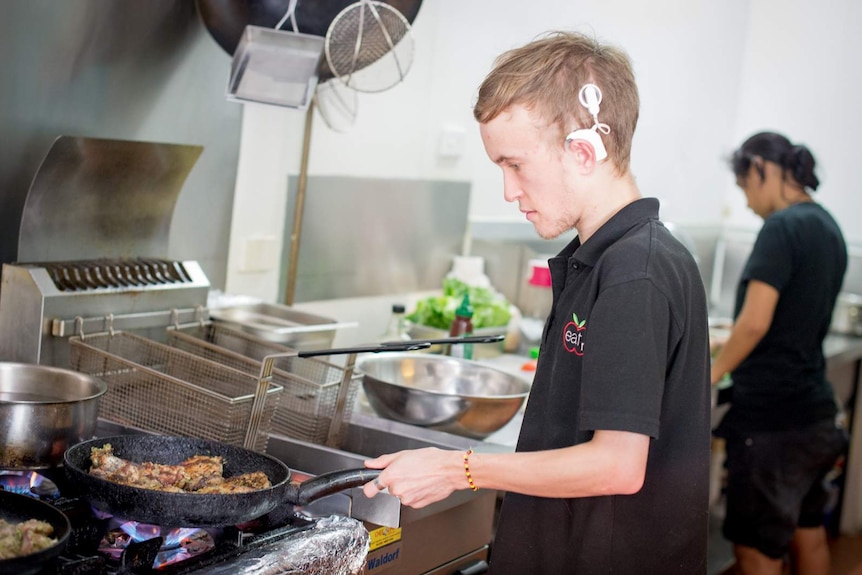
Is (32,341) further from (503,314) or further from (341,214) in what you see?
(503,314)

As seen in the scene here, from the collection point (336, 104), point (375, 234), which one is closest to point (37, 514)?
point (336, 104)

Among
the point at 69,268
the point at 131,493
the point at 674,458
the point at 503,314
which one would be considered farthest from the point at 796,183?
the point at 131,493

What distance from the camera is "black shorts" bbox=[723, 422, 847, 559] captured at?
3104 millimetres

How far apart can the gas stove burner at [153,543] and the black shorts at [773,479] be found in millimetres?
2157

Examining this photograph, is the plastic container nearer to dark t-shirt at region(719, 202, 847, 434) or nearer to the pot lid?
dark t-shirt at region(719, 202, 847, 434)

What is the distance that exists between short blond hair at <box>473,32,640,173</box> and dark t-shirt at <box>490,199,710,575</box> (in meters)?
0.13

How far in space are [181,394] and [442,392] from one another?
0.59 m

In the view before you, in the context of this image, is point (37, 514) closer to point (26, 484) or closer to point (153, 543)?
point (153, 543)

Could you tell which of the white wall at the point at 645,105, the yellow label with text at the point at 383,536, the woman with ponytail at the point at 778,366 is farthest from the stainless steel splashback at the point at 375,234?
the yellow label with text at the point at 383,536

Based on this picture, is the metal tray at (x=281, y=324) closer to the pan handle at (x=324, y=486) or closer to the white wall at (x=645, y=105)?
the white wall at (x=645, y=105)

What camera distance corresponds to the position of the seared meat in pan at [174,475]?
143 centimetres

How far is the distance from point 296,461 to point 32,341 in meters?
0.53

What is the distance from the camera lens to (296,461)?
6.03 ft

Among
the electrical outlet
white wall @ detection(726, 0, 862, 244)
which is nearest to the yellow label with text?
the electrical outlet
